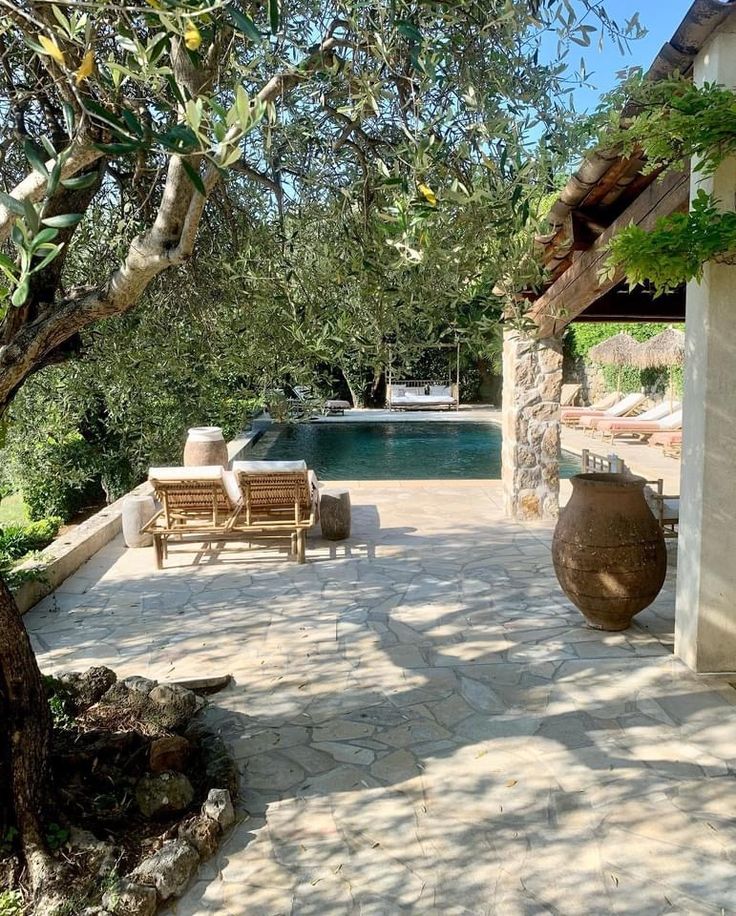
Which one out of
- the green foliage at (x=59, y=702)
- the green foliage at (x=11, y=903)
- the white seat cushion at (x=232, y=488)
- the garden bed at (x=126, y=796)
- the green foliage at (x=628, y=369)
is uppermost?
the green foliage at (x=628, y=369)

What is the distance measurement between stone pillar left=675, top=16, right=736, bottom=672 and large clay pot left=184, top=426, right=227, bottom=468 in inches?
282

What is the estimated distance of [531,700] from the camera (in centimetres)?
445

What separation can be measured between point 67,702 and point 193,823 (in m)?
1.31

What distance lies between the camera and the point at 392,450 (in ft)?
65.6

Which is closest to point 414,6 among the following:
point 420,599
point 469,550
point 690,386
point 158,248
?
point 158,248

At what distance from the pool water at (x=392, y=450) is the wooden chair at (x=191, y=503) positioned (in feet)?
24.4

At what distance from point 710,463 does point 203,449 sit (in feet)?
24.6

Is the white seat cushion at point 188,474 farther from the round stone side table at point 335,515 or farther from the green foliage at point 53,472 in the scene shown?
the green foliage at point 53,472

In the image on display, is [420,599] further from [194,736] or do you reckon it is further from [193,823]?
[193,823]

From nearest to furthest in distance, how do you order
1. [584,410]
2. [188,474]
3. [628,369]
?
1. [188,474]
2. [584,410]
3. [628,369]

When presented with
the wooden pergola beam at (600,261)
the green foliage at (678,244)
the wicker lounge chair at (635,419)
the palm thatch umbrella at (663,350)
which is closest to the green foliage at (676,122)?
the green foliage at (678,244)

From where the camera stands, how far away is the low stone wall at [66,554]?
20.8 ft

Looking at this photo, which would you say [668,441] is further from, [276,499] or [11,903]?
[11,903]

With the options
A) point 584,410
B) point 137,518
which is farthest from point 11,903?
point 584,410
